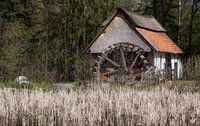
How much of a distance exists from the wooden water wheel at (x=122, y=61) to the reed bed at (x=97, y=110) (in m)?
18.1

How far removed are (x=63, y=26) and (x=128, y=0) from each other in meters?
16.4

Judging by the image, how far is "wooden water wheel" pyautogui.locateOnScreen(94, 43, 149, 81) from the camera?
106 ft

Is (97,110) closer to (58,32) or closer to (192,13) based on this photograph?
(58,32)

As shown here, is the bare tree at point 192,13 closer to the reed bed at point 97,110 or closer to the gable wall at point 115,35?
the gable wall at point 115,35

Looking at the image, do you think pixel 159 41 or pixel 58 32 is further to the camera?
pixel 58 32

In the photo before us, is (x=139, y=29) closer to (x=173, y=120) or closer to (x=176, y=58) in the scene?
(x=176, y=58)

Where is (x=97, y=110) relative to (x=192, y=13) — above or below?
below

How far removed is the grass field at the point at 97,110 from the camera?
11.1 metres

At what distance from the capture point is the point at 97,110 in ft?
38.4

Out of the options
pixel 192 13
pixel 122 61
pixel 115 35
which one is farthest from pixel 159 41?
pixel 192 13

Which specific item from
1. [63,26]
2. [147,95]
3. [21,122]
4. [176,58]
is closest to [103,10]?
[63,26]

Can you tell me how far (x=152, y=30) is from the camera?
36.2m

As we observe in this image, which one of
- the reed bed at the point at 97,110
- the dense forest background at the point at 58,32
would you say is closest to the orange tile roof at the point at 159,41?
the dense forest background at the point at 58,32

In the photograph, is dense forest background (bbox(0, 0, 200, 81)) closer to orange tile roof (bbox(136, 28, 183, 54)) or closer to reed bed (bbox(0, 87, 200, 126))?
orange tile roof (bbox(136, 28, 183, 54))
